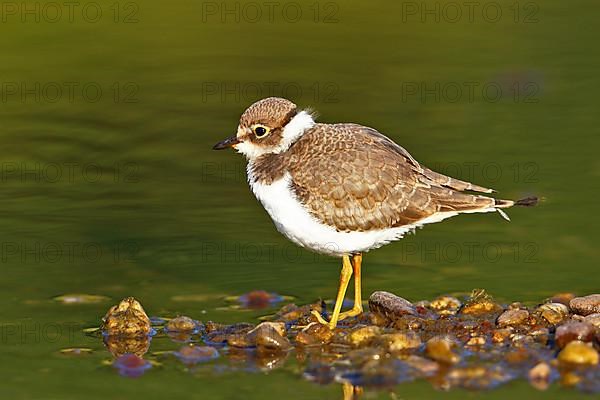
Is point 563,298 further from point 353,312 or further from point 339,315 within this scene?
point 339,315

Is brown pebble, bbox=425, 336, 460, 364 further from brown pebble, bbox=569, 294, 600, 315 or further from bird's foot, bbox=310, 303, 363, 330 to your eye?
brown pebble, bbox=569, 294, 600, 315

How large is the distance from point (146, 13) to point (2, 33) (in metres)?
3.66

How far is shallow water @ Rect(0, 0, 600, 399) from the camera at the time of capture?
13664mm

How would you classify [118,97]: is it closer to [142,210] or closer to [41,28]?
[41,28]

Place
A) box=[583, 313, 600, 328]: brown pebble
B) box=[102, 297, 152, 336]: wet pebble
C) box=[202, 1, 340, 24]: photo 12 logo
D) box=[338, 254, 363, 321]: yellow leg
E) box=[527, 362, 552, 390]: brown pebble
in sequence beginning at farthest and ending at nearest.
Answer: box=[202, 1, 340, 24]: photo 12 logo
box=[338, 254, 363, 321]: yellow leg
box=[102, 297, 152, 336]: wet pebble
box=[583, 313, 600, 328]: brown pebble
box=[527, 362, 552, 390]: brown pebble

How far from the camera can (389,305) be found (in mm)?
12656

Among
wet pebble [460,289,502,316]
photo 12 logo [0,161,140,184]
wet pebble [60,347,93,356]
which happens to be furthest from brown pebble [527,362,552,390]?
photo 12 logo [0,161,140,184]

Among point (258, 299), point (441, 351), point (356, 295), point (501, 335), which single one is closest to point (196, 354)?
point (258, 299)

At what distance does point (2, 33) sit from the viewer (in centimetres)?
2566

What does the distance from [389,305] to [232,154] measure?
8.66m

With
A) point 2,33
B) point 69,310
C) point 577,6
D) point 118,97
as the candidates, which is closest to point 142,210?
point 69,310

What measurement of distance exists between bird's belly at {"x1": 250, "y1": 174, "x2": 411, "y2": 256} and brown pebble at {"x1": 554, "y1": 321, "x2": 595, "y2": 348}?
7.59ft

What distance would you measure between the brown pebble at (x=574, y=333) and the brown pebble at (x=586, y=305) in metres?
0.98

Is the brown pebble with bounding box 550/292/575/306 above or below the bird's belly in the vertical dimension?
below
